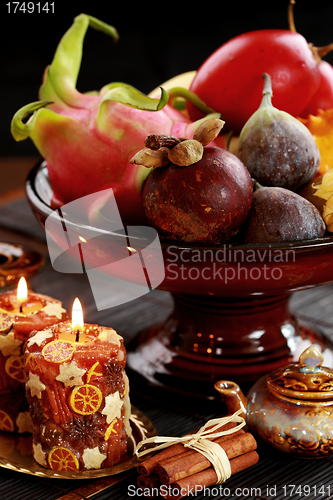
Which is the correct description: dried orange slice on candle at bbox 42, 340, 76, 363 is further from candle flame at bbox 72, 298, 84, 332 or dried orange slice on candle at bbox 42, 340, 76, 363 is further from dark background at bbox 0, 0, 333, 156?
dark background at bbox 0, 0, 333, 156

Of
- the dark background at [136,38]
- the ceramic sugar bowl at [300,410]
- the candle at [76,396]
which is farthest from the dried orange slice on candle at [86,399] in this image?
the dark background at [136,38]

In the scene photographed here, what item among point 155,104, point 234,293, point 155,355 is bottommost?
point 155,355

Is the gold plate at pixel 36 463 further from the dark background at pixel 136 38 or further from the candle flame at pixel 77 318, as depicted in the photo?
the dark background at pixel 136 38

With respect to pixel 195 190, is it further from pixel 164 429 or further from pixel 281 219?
pixel 164 429

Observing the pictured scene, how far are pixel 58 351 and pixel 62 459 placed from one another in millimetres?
79

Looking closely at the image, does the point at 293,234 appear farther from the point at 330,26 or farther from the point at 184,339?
the point at 330,26

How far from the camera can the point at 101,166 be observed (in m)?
0.50

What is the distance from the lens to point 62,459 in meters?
0.40

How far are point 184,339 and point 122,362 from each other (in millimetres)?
165

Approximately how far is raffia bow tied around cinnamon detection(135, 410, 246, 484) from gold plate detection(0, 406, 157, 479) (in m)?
0.01

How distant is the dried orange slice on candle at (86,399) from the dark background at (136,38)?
66.9 inches

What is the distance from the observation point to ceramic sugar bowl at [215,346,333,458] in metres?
0.40

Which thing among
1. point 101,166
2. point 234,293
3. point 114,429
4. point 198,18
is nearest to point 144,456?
point 114,429

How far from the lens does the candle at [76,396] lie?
388 mm
